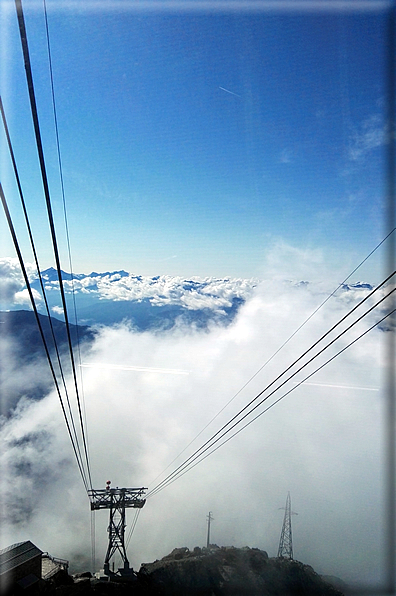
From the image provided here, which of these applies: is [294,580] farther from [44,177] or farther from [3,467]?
[3,467]

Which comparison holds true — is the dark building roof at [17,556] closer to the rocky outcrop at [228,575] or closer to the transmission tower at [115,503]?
the transmission tower at [115,503]

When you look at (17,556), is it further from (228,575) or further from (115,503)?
(228,575)

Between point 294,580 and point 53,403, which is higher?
point 53,403

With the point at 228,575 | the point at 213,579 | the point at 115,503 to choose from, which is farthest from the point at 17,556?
the point at 228,575

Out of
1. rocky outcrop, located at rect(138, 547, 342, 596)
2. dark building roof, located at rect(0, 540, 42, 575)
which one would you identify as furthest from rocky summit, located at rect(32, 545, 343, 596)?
dark building roof, located at rect(0, 540, 42, 575)

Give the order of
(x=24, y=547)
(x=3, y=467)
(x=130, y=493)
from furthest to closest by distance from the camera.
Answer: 1. (x=3, y=467)
2. (x=130, y=493)
3. (x=24, y=547)

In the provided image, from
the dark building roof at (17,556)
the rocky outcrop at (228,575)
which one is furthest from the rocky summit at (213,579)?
the dark building roof at (17,556)

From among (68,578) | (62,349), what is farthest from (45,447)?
(68,578)
